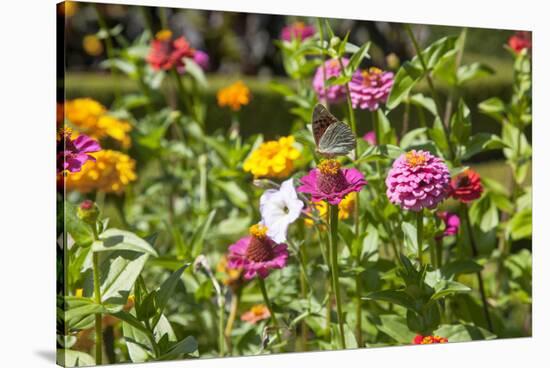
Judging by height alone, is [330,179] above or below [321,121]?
below

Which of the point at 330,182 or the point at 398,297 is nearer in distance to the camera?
the point at 330,182

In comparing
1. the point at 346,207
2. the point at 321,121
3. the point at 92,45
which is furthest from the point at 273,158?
the point at 92,45

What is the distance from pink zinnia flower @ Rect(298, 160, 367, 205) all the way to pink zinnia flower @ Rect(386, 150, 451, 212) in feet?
0.27

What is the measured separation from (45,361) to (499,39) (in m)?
1.62

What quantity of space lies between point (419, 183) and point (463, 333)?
47cm

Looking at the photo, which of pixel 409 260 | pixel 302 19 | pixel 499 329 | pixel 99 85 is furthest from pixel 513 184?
pixel 99 85

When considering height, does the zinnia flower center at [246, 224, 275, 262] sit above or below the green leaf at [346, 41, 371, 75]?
below

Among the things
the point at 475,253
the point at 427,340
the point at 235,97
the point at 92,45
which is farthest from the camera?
the point at 92,45

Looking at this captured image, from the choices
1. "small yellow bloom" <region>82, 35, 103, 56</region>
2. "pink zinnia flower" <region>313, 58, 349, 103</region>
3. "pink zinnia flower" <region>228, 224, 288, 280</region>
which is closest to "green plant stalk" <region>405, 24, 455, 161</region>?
"pink zinnia flower" <region>313, 58, 349, 103</region>

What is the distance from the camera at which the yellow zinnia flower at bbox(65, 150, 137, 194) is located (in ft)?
6.38

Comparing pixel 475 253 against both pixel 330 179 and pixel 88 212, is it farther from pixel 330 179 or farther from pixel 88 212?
pixel 88 212

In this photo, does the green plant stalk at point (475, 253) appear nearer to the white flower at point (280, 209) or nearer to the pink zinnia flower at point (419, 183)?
the pink zinnia flower at point (419, 183)

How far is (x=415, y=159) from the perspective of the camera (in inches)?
70.3

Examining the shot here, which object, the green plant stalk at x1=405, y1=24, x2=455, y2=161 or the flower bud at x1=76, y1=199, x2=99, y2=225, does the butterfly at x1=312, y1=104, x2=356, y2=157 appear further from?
the flower bud at x1=76, y1=199, x2=99, y2=225
